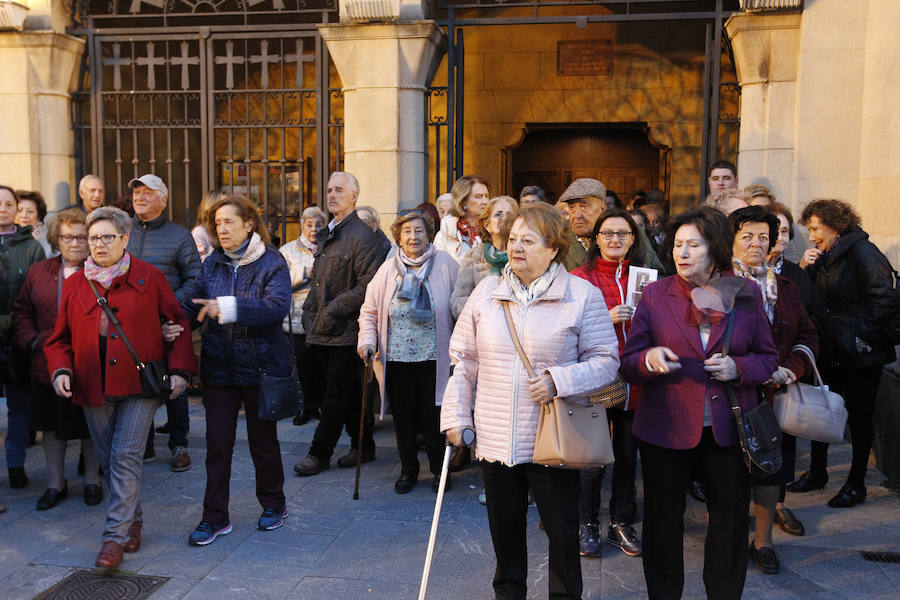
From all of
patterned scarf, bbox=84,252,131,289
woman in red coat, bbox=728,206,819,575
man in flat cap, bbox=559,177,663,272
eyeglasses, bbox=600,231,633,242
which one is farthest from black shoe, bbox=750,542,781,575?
patterned scarf, bbox=84,252,131,289

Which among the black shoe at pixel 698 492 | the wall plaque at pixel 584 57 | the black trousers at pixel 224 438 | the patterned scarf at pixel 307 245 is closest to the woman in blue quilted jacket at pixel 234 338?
the black trousers at pixel 224 438

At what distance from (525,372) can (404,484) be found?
2280 millimetres

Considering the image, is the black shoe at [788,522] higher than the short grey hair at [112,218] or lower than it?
lower

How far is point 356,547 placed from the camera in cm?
458

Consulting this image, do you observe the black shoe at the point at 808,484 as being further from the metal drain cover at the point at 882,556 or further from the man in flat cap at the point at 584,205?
the man in flat cap at the point at 584,205

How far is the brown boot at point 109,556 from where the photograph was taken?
4.28 metres

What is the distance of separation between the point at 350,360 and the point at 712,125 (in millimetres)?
4590

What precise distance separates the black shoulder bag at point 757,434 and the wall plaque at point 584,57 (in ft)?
29.6

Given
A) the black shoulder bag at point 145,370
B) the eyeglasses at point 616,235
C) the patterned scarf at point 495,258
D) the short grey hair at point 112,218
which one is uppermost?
the short grey hair at point 112,218

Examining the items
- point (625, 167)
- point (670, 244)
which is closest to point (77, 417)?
point (670, 244)

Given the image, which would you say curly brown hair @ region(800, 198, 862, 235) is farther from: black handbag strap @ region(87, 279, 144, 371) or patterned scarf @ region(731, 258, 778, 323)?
black handbag strap @ region(87, 279, 144, 371)

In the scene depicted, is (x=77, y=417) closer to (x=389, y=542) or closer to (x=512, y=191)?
(x=389, y=542)

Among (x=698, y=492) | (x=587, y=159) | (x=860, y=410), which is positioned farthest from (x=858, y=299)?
(x=587, y=159)

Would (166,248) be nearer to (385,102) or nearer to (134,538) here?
(134,538)
